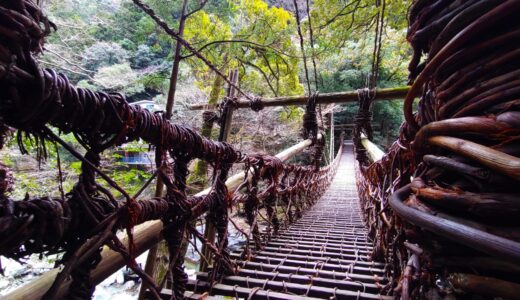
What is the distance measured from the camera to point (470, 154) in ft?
0.97

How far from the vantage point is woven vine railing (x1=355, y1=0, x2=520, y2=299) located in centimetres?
26

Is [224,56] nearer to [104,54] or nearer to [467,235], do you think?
[467,235]

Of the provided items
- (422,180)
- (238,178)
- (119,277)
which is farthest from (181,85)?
(422,180)

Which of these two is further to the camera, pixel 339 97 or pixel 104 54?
pixel 104 54

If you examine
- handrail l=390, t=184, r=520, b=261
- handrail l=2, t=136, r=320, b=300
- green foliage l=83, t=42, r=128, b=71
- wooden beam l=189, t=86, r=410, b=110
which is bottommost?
handrail l=2, t=136, r=320, b=300

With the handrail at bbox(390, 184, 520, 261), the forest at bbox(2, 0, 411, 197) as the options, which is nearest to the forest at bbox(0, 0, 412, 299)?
the forest at bbox(2, 0, 411, 197)

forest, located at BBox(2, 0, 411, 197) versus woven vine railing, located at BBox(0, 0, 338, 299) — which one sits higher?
forest, located at BBox(2, 0, 411, 197)

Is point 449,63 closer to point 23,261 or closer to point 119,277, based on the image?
point 23,261

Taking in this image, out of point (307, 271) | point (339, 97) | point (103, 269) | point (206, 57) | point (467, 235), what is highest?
point (206, 57)

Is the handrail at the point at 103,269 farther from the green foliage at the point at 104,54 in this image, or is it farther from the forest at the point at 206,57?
the green foliage at the point at 104,54

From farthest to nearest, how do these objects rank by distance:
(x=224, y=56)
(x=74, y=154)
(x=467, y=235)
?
1. (x=224, y=56)
2. (x=74, y=154)
3. (x=467, y=235)

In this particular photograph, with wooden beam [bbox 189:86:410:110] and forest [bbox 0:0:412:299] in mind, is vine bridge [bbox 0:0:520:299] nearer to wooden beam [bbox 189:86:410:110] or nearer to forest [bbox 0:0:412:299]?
forest [bbox 0:0:412:299]

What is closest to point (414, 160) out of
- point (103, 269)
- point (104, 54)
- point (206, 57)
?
point (103, 269)

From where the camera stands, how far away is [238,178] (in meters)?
1.49
